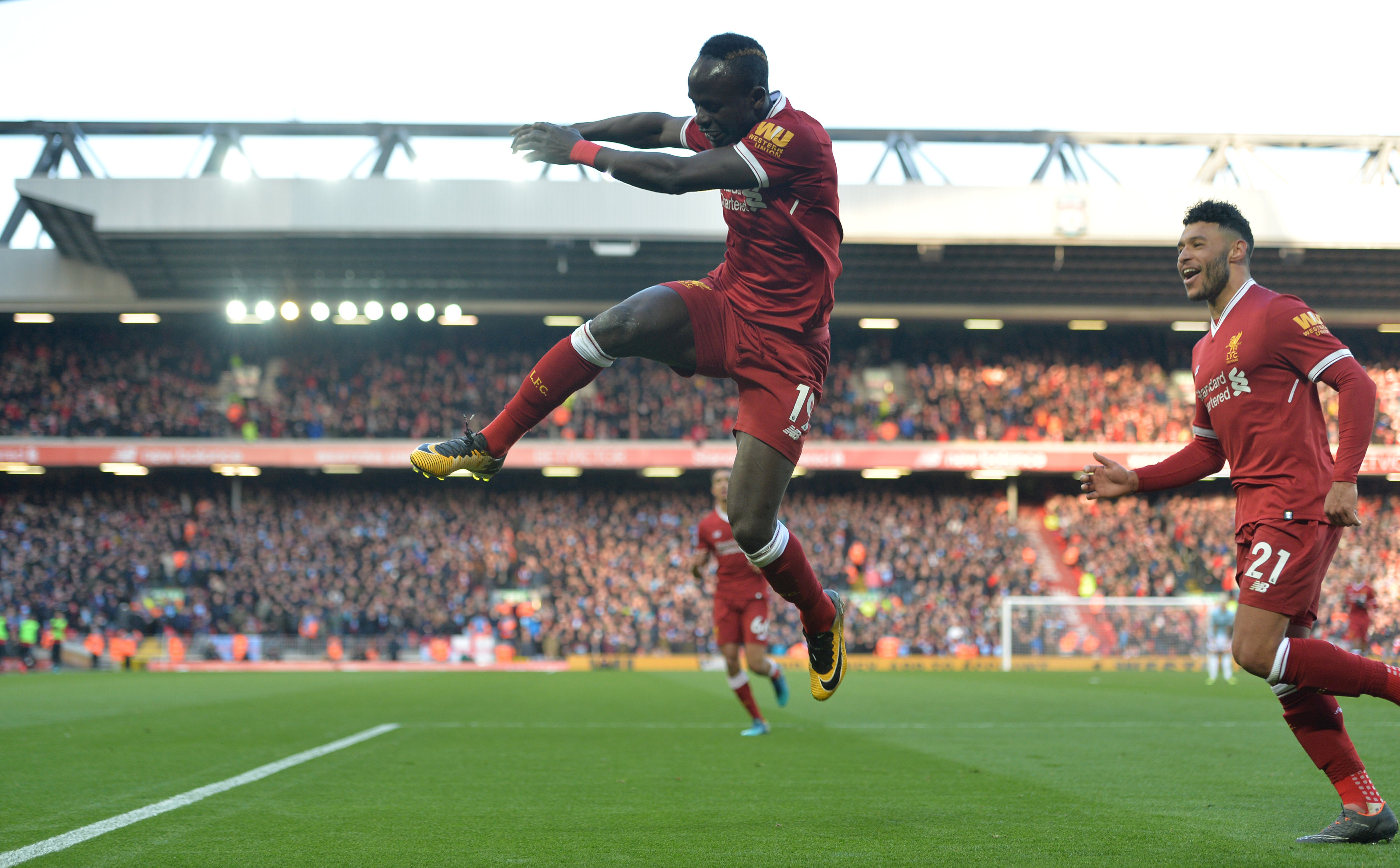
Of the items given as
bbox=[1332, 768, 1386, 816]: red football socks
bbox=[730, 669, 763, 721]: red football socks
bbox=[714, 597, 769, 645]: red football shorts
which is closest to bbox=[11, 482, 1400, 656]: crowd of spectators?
bbox=[714, 597, 769, 645]: red football shorts

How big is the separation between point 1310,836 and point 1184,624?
22.6m

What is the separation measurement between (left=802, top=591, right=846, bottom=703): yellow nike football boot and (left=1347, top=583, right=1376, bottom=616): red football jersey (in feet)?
61.7

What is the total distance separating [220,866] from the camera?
3896 millimetres

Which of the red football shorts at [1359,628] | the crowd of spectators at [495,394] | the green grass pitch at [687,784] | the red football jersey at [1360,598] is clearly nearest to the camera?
the green grass pitch at [687,784]

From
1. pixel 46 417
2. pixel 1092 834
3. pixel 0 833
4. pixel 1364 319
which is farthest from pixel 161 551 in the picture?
pixel 1364 319

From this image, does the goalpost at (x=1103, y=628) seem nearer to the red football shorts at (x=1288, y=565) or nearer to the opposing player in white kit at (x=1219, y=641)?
the opposing player in white kit at (x=1219, y=641)

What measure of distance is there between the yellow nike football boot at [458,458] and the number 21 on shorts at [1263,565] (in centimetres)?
303

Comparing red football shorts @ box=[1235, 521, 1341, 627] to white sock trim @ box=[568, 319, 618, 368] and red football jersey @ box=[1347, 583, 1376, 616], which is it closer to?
white sock trim @ box=[568, 319, 618, 368]

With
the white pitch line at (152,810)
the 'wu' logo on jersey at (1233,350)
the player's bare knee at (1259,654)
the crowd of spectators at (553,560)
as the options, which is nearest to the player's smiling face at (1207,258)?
the 'wu' logo on jersey at (1233,350)

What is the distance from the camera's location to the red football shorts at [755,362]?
4.65 metres

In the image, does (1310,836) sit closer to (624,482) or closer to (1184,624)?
(1184,624)

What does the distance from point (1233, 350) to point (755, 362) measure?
2.01 metres

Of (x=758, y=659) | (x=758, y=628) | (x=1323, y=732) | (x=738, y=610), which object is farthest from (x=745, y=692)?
(x=1323, y=732)

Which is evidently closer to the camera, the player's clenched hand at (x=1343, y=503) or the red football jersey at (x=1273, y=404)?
the player's clenched hand at (x=1343, y=503)
